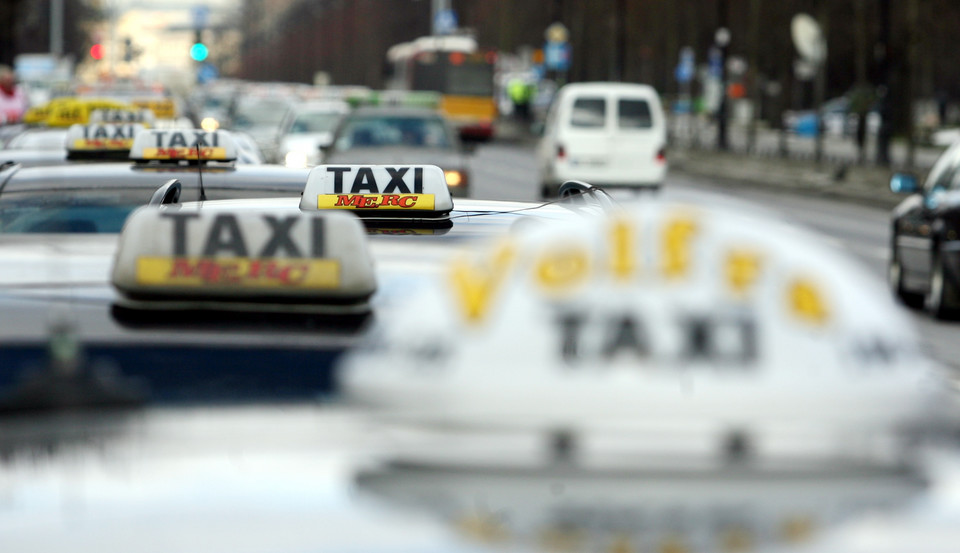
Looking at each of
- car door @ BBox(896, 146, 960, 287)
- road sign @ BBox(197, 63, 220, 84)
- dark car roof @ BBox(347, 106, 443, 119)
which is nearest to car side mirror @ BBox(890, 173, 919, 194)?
car door @ BBox(896, 146, 960, 287)

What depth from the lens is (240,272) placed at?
3.28 m

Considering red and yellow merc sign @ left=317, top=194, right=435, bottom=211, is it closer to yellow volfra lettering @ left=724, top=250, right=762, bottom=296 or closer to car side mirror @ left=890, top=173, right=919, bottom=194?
yellow volfra lettering @ left=724, top=250, right=762, bottom=296

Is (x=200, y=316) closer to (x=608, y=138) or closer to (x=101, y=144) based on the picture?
(x=101, y=144)

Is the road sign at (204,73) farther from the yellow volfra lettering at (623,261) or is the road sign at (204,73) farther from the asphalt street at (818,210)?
the yellow volfra lettering at (623,261)

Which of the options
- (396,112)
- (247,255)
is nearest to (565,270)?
(247,255)

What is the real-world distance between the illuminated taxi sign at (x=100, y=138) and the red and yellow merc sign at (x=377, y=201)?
5.29 meters

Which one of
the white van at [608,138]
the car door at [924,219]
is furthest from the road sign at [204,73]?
the car door at [924,219]

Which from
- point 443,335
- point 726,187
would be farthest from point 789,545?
point 726,187

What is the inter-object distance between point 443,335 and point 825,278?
48cm

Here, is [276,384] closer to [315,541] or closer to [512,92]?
[315,541]

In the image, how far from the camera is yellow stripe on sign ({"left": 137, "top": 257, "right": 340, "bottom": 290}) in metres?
3.28

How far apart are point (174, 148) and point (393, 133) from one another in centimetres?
1288

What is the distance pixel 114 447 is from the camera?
2.74m

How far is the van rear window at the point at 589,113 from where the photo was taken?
97.5ft
